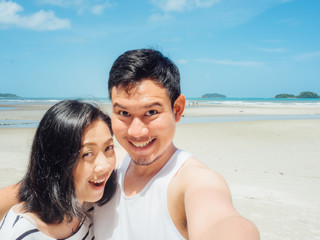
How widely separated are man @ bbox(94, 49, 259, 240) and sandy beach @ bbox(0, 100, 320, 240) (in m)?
0.68

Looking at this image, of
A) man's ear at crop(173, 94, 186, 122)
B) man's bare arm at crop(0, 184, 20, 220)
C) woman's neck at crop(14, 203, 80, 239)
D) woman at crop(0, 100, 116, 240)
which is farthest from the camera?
man's bare arm at crop(0, 184, 20, 220)

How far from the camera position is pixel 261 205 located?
15.1ft

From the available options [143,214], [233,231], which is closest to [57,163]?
[143,214]

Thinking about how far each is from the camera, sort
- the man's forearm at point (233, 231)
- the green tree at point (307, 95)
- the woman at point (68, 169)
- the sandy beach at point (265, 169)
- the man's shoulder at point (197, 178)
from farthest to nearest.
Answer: the green tree at point (307, 95) → the sandy beach at point (265, 169) → the woman at point (68, 169) → the man's shoulder at point (197, 178) → the man's forearm at point (233, 231)

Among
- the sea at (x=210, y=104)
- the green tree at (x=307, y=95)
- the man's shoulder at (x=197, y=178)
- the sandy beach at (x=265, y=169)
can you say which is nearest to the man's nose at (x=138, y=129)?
the man's shoulder at (x=197, y=178)

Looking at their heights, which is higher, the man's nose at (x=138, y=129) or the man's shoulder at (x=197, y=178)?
the man's nose at (x=138, y=129)

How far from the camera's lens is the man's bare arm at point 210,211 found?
3.74 feet

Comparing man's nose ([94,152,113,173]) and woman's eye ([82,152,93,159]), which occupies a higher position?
woman's eye ([82,152,93,159])

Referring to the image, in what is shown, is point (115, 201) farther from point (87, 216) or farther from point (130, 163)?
point (130, 163)

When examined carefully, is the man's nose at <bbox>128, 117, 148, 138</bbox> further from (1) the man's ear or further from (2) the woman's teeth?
(2) the woman's teeth

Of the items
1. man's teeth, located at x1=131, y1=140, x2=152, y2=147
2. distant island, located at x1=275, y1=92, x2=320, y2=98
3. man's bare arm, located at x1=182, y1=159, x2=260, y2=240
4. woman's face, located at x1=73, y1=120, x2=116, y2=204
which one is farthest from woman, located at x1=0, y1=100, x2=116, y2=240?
distant island, located at x1=275, y1=92, x2=320, y2=98

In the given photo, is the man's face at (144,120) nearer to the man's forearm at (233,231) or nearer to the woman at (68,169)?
Result: the woman at (68,169)

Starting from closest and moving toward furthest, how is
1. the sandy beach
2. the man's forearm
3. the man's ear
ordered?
the man's forearm < the man's ear < the sandy beach

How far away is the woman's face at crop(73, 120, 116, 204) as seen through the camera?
1.92 m
